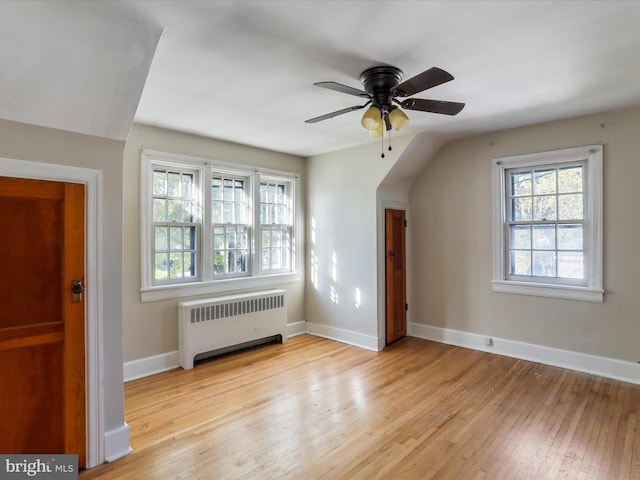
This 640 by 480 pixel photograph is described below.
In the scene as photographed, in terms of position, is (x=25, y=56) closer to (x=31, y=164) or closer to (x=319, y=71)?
(x=31, y=164)

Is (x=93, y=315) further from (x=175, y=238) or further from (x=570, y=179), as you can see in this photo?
(x=570, y=179)

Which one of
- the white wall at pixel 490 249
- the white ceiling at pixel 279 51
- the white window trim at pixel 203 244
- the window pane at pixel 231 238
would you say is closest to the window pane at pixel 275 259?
the white window trim at pixel 203 244

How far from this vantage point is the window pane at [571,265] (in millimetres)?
3623

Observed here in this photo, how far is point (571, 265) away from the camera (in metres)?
3.68

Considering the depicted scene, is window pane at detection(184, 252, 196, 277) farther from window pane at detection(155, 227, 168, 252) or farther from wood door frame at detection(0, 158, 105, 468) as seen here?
wood door frame at detection(0, 158, 105, 468)

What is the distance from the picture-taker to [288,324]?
495cm

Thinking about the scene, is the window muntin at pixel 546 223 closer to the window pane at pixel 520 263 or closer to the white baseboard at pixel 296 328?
the window pane at pixel 520 263

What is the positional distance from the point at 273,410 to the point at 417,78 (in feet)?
8.68

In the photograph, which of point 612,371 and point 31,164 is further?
point 612,371

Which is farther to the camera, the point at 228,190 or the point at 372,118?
the point at 228,190

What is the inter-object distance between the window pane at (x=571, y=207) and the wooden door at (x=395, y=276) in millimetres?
1787

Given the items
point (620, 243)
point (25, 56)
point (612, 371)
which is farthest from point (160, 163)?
point (612, 371)

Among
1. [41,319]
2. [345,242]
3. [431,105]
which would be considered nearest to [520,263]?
[345,242]

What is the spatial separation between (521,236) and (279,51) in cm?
339
